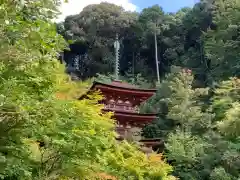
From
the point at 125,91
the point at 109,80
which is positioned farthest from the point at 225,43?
the point at 125,91

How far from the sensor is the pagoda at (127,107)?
1375cm

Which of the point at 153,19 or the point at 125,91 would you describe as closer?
the point at 125,91

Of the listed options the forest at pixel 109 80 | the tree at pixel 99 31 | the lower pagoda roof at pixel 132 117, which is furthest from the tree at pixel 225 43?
the lower pagoda roof at pixel 132 117

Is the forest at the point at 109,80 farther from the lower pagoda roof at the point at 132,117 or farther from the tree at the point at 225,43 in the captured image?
the lower pagoda roof at the point at 132,117

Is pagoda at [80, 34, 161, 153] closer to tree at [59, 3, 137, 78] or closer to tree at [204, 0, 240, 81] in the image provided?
tree at [204, 0, 240, 81]

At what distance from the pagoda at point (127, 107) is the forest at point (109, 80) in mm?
1426

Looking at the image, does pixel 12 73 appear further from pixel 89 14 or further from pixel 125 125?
pixel 89 14

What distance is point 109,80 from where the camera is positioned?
25391mm

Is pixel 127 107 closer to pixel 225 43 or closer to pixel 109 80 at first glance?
pixel 109 80

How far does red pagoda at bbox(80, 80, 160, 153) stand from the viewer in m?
13.8

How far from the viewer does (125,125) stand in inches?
567

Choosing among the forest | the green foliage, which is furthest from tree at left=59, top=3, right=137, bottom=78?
the green foliage

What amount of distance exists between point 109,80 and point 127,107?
1107 cm

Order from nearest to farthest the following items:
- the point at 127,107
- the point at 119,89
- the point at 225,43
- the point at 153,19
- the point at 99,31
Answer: the point at 119,89 < the point at 127,107 < the point at 225,43 < the point at 99,31 < the point at 153,19
